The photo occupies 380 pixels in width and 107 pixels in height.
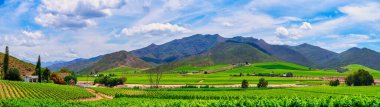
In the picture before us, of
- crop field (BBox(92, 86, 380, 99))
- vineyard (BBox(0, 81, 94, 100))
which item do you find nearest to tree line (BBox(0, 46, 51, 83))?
vineyard (BBox(0, 81, 94, 100))

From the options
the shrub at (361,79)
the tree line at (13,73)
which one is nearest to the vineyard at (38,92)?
the tree line at (13,73)

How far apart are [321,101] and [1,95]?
8150 cm

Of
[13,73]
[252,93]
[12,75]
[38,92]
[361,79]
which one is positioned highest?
[13,73]

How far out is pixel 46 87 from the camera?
422ft

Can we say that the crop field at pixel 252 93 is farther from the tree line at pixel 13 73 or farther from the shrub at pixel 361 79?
the tree line at pixel 13 73

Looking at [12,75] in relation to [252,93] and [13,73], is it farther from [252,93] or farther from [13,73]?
[252,93]

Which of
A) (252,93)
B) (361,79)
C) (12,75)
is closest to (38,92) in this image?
(252,93)

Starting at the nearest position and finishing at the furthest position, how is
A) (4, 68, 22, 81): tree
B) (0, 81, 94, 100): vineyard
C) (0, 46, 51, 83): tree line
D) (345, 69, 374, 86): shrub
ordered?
1. (0, 81, 94, 100): vineyard
2. (4, 68, 22, 81): tree
3. (0, 46, 51, 83): tree line
4. (345, 69, 374, 86): shrub

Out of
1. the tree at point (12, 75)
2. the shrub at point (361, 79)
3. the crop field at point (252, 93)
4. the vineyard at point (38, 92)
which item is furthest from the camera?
the shrub at point (361, 79)

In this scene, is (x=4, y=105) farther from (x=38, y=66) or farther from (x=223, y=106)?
(x=38, y=66)

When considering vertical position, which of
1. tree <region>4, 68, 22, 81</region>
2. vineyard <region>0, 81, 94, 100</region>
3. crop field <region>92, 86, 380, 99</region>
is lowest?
crop field <region>92, 86, 380, 99</region>

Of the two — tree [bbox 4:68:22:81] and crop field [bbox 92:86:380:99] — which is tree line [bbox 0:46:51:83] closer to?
tree [bbox 4:68:22:81]

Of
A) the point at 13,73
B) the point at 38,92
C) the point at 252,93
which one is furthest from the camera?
the point at 13,73

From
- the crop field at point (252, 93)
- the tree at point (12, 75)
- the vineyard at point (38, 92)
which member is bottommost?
the crop field at point (252, 93)
